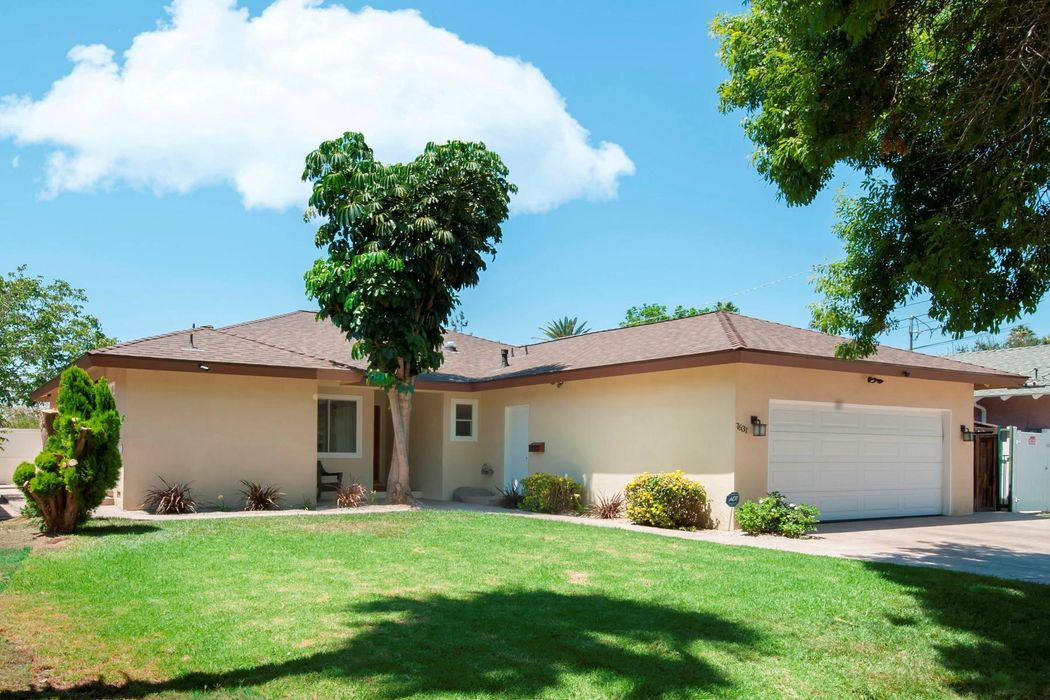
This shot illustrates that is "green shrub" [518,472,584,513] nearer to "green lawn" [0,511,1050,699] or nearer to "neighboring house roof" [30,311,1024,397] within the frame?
"neighboring house roof" [30,311,1024,397]

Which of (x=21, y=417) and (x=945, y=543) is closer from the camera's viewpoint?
(x=945, y=543)

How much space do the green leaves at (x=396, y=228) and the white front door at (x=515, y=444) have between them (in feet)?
11.6

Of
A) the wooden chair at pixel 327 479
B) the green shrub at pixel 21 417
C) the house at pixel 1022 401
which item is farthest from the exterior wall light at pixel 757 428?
the green shrub at pixel 21 417

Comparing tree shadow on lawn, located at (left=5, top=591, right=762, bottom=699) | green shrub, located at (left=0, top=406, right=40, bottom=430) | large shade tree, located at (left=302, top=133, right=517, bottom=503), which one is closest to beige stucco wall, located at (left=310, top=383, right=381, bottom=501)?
large shade tree, located at (left=302, top=133, right=517, bottom=503)

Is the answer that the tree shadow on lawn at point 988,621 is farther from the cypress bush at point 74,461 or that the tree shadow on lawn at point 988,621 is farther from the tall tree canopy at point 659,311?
the tall tree canopy at point 659,311

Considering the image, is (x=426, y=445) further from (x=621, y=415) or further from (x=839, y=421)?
(x=839, y=421)

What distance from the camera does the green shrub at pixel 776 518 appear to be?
1248 centimetres

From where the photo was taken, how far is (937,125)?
7812mm

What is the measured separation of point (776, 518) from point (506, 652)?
818 cm

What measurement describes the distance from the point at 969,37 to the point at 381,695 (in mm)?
7607

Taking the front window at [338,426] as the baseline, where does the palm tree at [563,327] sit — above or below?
above

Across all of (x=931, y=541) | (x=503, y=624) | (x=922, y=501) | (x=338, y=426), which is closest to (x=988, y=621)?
(x=503, y=624)

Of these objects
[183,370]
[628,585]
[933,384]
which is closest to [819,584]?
[628,585]

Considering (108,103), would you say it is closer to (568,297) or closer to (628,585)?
(628,585)
